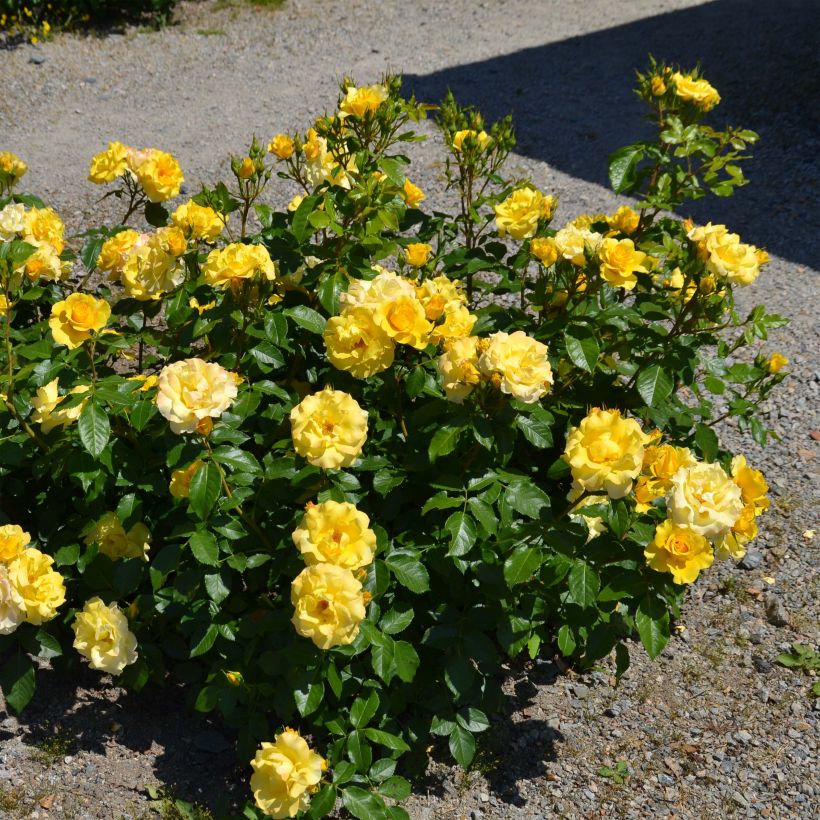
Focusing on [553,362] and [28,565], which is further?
[553,362]

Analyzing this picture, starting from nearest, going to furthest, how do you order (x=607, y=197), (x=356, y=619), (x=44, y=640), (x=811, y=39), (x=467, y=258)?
(x=356, y=619) < (x=44, y=640) < (x=467, y=258) < (x=607, y=197) < (x=811, y=39)

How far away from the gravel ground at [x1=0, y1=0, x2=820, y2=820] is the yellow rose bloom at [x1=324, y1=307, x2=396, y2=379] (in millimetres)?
1128

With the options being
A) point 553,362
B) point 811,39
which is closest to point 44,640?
point 553,362

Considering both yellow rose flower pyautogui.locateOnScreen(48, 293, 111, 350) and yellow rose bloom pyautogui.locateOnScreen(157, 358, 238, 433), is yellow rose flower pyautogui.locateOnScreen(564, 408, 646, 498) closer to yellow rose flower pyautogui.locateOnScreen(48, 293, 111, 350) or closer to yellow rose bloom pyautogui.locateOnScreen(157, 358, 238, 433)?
yellow rose bloom pyautogui.locateOnScreen(157, 358, 238, 433)

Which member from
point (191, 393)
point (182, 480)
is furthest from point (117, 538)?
point (191, 393)

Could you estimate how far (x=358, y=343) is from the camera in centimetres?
192

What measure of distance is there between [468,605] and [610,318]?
763mm

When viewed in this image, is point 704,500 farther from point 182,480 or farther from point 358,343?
point 182,480

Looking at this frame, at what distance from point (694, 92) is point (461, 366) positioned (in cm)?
106

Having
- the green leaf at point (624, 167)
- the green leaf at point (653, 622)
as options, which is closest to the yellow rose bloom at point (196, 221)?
the green leaf at point (624, 167)

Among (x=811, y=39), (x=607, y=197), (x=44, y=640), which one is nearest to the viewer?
(x=44, y=640)

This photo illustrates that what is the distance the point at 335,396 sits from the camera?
1.76 m

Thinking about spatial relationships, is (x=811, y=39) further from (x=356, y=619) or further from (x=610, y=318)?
(x=356, y=619)

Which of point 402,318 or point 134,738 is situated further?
point 134,738
